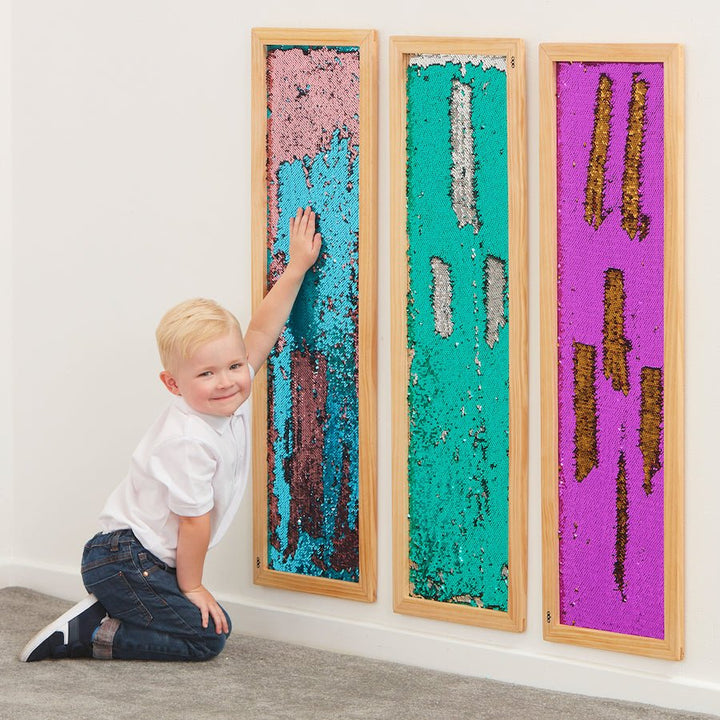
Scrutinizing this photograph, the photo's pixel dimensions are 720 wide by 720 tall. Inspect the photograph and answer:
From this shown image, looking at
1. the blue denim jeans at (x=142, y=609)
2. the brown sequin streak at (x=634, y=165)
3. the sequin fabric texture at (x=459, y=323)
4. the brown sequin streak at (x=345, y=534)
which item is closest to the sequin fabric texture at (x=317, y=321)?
the brown sequin streak at (x=345, y=534)

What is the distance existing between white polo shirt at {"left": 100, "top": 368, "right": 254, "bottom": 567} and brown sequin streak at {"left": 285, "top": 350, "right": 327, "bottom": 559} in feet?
0.27

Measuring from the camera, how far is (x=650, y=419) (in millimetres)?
1930

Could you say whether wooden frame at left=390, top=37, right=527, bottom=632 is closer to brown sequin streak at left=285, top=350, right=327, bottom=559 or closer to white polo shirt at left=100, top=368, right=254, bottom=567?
brown sequin streak at left=285, top=350, right=327, bottom=559

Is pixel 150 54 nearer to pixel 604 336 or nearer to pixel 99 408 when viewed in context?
pixel 99 408

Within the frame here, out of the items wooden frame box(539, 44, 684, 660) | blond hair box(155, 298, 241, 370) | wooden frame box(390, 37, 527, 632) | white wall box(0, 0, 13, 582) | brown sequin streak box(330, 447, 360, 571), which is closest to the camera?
wooden frame box(539, 44, 684, 660)

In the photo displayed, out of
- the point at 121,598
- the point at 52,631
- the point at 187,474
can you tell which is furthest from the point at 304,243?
the point at 52,631

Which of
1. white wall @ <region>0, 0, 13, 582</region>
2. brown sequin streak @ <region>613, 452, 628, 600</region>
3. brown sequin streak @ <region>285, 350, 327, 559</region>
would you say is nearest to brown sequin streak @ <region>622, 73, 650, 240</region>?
brown sequin streak @ <region>613, 452, 628, 600</region>

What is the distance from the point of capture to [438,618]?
2.15 metres

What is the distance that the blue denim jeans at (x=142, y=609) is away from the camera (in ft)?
7.11

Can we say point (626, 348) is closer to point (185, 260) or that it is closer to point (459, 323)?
point (459, 323)

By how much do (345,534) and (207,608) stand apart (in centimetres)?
25

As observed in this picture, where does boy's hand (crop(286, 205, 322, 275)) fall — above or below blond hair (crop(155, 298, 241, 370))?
above

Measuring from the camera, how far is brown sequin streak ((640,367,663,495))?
1.92 meters

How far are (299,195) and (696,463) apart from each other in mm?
771
